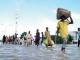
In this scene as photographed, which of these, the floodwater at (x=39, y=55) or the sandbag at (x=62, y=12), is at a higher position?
the sandbag at (x=62, y=12)

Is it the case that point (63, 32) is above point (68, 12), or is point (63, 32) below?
below

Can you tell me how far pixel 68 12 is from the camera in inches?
422

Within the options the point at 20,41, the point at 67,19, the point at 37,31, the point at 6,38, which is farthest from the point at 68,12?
the point at 6,38

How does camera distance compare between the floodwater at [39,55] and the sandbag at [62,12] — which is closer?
the floodwater at [39,55]

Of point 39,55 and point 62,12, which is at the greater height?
point 62,12

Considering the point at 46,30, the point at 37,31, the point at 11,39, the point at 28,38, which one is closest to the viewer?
the point at 46,30

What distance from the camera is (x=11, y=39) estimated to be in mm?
42031

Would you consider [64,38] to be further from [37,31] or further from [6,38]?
[6,38]

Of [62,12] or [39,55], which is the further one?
[62,12]

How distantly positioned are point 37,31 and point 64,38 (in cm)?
1169

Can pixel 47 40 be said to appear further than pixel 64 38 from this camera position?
Yes

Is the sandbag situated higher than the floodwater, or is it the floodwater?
the sandbag

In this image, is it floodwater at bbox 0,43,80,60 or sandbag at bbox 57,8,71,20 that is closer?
Result: floodwater at bbox 0,43,80,60

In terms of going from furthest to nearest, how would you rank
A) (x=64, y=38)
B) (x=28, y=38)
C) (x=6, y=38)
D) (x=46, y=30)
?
1. (x=6, y=38)
2. (x=28, y=38)
3. (x=46, y=30)
4. (x=64, y=38)
